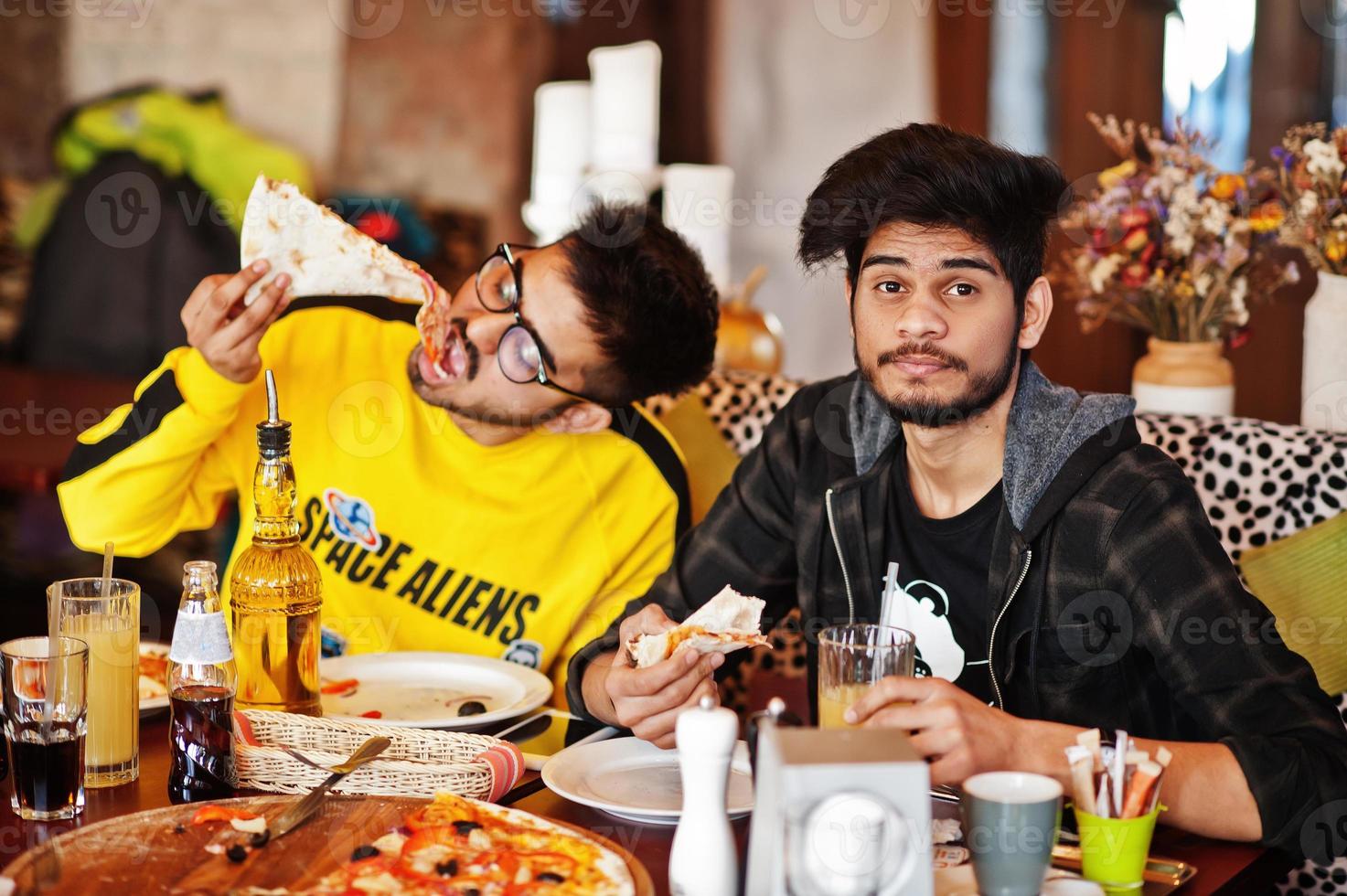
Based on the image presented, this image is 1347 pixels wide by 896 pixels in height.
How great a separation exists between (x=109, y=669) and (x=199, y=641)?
0.34ft

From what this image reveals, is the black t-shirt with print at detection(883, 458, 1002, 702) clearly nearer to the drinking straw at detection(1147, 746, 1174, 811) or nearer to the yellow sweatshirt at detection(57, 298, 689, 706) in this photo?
the drinking straw at detection(1147, 746, 1174, 811)

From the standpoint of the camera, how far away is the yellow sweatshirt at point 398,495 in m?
2.15

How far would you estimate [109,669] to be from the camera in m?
1.47

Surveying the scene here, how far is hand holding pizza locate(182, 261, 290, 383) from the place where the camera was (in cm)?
198

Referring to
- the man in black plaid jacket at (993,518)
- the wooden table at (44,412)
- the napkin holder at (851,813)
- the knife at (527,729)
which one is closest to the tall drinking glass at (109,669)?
the knife at (527,729)

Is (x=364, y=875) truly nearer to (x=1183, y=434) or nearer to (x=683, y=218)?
(x=1183, y=434)

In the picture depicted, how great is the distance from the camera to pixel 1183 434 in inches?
87.4

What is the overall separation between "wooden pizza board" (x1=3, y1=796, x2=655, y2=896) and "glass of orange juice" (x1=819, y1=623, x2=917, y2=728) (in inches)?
10.8

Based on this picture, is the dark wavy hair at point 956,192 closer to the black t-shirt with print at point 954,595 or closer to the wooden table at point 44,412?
the black t-shirt with print at point 954,595

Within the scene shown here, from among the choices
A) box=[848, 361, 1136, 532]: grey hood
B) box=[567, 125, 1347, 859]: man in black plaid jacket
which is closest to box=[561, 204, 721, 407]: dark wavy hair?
box=[567, 125, 1347, 859]: man in black plaid jacket

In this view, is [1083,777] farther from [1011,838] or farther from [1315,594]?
[1315,594]

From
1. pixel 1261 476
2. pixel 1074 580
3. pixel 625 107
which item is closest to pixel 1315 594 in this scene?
pixel 1261 476

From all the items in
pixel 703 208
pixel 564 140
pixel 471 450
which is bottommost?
pixel 471 450

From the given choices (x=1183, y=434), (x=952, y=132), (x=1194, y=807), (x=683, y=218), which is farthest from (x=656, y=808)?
(x=683, y=218)
